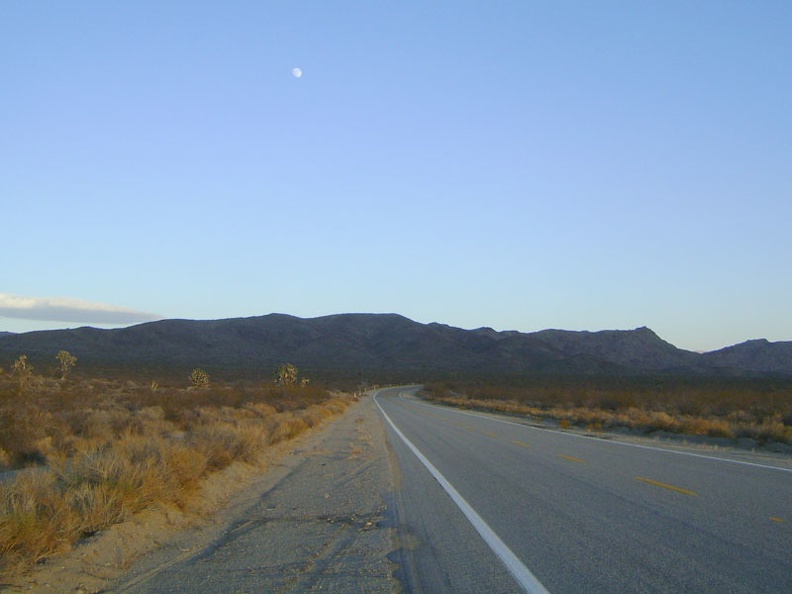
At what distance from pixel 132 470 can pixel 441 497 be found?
4804 millimetres

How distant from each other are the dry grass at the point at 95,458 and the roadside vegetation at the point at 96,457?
0.02 meters

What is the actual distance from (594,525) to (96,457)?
7793 millimetres

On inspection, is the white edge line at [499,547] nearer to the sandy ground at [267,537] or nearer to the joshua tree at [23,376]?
the sandy ground at [267,537]

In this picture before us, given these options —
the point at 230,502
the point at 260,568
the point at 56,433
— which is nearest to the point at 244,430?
the point at 56,433

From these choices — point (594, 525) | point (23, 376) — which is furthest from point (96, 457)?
point (23, 376)

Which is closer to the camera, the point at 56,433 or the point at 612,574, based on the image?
the point at 612,574

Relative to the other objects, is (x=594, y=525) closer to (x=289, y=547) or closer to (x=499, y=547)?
(x=499, y=547)

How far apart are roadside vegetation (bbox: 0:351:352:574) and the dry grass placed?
0.02 metres

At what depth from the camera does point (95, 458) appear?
11.4m

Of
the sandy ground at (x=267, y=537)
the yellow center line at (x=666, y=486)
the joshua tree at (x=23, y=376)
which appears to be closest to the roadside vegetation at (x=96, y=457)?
the joshua tree at (x=23, y=376)

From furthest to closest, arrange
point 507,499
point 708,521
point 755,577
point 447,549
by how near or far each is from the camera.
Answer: point 507,499 < point 708,521 < point 447,549 < point 755,577

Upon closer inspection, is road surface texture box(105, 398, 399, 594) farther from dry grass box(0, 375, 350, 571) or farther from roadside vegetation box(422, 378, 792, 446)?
roadside vegetation box(422, 378, 792, 446)

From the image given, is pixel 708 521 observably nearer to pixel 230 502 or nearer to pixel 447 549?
pixel 447 549

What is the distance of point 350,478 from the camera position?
14.7 m
